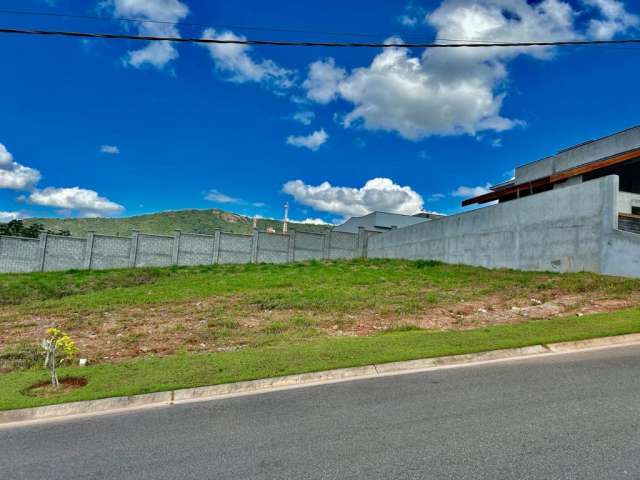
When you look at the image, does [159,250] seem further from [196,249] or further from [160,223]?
[160,223]

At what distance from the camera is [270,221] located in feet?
359

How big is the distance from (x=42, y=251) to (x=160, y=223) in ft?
213

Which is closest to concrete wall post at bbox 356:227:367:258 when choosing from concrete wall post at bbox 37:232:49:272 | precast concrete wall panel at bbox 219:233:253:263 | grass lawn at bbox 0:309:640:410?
precast concrete wall panel at bbox 219:233:253:263

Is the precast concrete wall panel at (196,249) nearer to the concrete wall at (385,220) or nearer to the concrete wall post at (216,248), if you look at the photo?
the concrete wall post at (216,248)

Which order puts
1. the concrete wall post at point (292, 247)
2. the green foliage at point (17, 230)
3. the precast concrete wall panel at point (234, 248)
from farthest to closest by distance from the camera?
the green foliage at point (17, 230)
the concrete wall post at point (292, 247)
the precast concrete wall panel at point (234, 248)

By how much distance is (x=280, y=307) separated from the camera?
42.6 feet

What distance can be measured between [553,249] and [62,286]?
21.1m

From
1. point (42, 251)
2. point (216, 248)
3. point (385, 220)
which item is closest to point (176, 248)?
point (216, 248)

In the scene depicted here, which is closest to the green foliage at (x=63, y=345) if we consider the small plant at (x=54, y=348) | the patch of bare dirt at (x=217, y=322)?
the small plant at (x=54, y=348)

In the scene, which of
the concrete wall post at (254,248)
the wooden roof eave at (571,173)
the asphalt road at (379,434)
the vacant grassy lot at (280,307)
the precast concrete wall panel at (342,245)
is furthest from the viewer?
the precast concrete wall panel at (342,245)

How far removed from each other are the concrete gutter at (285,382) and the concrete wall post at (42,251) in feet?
77.8

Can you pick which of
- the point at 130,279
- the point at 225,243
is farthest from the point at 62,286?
the point at 225,243

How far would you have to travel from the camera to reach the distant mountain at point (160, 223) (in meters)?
81.6

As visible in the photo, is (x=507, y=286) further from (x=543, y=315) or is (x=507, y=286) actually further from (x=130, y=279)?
(x=130, y=279)
